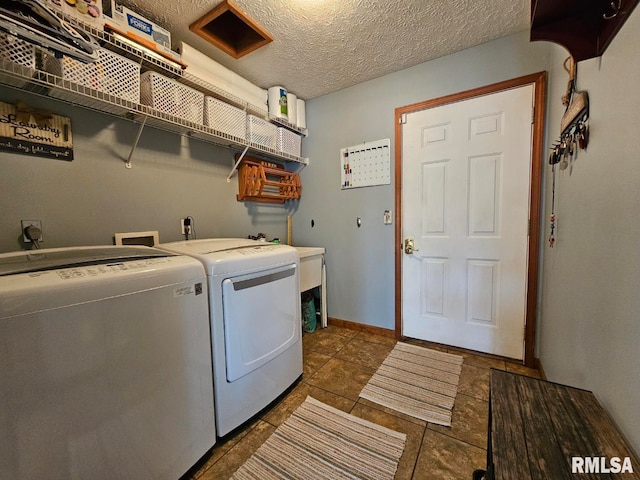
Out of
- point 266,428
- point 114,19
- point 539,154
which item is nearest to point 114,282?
point 266,428

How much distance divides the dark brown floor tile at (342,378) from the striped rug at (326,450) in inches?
8.4

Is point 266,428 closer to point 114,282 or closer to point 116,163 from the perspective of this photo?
point 114,282

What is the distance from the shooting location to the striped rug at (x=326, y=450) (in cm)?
115

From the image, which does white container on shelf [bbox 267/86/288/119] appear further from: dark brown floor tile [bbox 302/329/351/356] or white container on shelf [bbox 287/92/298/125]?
dark brown floor tile [bbox 302/329/351/356]

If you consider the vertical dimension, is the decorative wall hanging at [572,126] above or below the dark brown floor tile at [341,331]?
above

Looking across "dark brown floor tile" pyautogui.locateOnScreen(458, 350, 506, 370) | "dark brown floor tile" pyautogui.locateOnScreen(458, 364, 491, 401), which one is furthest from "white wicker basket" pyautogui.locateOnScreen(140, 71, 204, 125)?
"dark brown floor tile" pyautogui.locateOnScreen(458, 350, 506, 370)

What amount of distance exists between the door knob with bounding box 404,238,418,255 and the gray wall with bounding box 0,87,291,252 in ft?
5.30

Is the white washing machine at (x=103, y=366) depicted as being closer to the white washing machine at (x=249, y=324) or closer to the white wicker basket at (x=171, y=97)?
the white washing machine at (x=249, y=324)

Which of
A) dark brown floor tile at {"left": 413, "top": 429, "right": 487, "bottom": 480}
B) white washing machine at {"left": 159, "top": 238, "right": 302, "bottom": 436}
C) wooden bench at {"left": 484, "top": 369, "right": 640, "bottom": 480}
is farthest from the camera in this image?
white washing machine at {"left": 159, "top": 238, "right": 302, "bottom": 436}

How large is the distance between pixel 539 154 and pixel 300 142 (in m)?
2.00

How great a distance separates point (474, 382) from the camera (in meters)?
1.76

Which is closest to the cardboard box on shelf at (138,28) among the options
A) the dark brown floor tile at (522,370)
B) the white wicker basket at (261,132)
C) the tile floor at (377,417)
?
the white wicker basket at (261,132)

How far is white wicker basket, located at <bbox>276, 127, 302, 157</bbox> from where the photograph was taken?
2463 millimetres

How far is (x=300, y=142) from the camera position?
274cm
